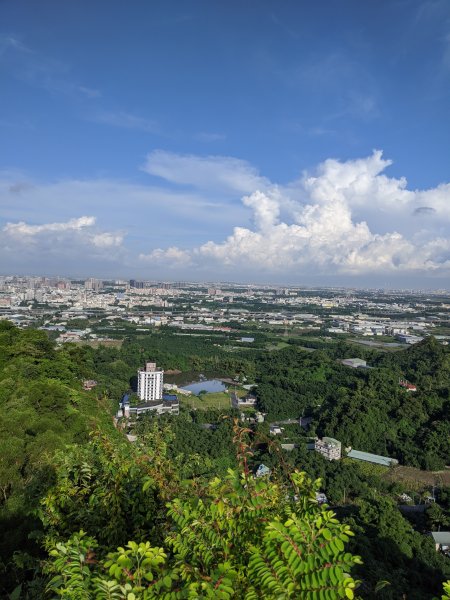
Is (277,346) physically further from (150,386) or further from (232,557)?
(232,557)

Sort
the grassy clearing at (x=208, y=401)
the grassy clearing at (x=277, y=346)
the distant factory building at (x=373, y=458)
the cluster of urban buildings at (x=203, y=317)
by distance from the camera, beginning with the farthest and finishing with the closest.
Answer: the cluster of urban buildings at (x=203, y=317), the grassy clearing at (x=277, y=346), the grassy clearing at (x=208, y=401), the distant factory building at (x=373, y=458)

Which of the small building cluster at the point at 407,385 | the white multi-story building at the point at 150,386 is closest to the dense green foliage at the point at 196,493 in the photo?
the small building cluster at the point at 407,385

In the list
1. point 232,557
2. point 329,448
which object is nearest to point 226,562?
point 232,557

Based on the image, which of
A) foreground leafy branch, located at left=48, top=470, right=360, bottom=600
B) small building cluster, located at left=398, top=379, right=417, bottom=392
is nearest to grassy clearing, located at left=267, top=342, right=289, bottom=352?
small building cluster, located at left=398, top=379, right=417, bottom=392

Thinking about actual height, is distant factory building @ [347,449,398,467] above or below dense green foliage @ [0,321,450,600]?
below

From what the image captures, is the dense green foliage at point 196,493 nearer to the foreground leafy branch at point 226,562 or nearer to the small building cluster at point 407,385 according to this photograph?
the foreground leafy branch at point 226,562

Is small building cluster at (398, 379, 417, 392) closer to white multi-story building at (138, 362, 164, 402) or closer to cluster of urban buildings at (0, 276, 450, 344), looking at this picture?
white multi-story building at (138, 362, 164, 402)

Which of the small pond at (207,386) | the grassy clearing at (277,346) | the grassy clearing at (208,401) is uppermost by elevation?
the grassy clearing at (277,346)

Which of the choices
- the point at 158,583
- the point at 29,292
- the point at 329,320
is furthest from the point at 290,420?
the point at 29,292

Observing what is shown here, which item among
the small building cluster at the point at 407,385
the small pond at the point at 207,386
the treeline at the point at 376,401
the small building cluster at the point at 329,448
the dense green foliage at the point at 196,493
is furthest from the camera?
the small pond at the point at 207,386
